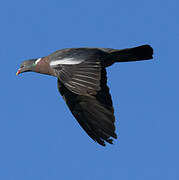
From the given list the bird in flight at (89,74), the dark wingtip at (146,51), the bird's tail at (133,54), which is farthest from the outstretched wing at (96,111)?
the dark wingtip at (146,51)

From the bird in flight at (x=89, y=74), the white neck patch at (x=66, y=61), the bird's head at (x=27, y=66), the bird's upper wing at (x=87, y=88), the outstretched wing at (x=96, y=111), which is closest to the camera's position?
the bird's upper wing at (x=87, y=88)

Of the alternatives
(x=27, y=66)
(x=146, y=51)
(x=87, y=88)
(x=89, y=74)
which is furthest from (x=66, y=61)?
(x=27, y=66)

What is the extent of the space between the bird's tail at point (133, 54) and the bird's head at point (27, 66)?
1745mm

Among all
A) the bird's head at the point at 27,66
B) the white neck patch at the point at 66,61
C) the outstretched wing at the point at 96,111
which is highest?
the bird's head at the point at 27,66

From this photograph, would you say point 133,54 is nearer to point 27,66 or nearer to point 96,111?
point 96,111

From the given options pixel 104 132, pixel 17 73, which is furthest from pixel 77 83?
pixel 17 73

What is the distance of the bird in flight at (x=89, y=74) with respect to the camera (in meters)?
8.28

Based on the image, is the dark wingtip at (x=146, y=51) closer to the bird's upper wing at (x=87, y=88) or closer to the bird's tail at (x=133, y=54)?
the bird's tail at (x=133, y=54)

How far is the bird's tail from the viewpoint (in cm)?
920

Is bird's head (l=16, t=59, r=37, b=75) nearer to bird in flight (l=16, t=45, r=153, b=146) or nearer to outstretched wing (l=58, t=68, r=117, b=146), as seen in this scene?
bird in flight (l=16, t=45, r=153, b=146)

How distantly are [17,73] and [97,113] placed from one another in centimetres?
205

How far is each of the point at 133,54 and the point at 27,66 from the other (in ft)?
7.71

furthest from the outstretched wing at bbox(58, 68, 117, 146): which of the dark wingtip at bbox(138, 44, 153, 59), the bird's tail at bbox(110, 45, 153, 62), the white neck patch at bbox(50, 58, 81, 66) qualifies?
the dark wingtip at bbox(138, 44, 153, 59)

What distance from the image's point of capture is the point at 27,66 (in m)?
10.7
